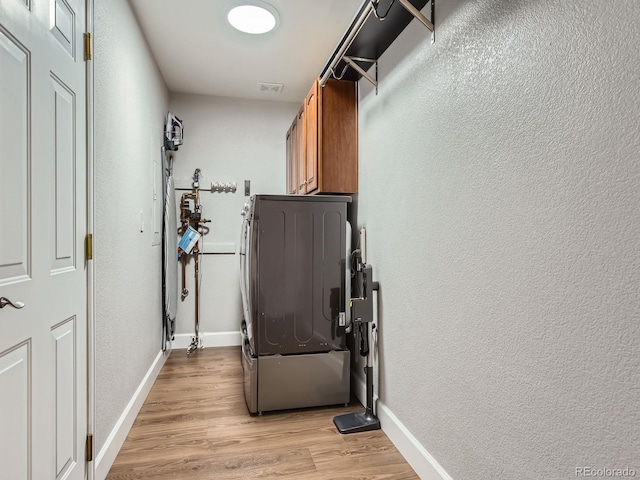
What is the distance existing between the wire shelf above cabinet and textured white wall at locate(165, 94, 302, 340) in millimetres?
1621

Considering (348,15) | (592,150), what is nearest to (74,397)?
(592,150)

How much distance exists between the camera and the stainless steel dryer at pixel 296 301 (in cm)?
240

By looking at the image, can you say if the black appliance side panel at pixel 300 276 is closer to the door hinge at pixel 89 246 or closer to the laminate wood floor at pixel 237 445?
the laminate wood floor at pixel 237 445

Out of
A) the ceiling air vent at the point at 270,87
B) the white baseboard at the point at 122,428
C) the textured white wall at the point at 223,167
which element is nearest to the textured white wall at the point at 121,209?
the white baseboard at the point at 122,428

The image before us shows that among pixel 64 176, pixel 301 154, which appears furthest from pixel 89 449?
pixel 301 154

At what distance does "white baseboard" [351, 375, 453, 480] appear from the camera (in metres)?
1.64

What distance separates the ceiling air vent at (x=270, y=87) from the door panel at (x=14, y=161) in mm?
2621

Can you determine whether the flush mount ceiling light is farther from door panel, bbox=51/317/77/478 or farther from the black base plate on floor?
the black base plate on floor

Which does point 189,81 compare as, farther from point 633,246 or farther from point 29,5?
point 633,246

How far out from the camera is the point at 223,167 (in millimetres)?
3889

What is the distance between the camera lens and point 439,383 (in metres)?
1.61

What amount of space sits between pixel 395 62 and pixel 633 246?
162 centimetres

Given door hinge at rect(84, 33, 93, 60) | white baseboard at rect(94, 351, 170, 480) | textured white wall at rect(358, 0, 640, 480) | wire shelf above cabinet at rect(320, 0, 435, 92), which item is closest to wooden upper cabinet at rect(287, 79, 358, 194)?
wire shelf above cabinet at rect(320, 0, 435, 92)

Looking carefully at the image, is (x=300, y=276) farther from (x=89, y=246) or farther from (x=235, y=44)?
(x=235, y=44)
